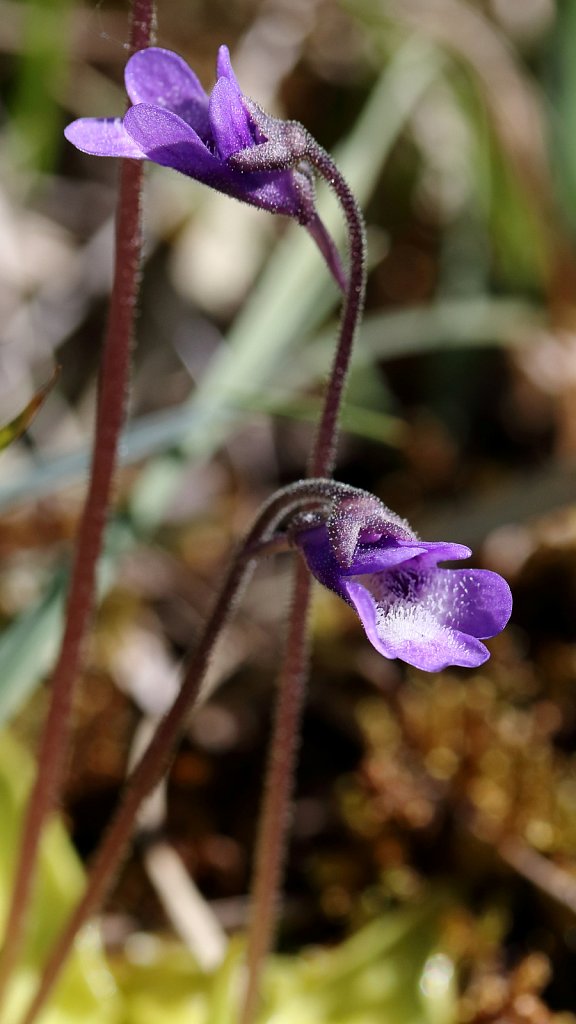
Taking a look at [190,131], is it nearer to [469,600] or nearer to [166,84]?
[166,84]

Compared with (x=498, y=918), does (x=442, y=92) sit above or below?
above

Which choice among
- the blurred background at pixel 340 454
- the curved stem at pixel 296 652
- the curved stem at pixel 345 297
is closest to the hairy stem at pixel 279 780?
the curved stem at pixel 296 652

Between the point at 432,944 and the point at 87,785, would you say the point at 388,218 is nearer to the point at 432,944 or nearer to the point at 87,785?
the point at 87,785

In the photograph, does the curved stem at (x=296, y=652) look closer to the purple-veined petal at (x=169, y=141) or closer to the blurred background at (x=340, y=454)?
the purple-veined petal at (x=169, y=141)

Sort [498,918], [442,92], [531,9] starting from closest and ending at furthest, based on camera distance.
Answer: [498,918], [442,92], [531,9]

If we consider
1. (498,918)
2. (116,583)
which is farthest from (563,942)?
(116,583)
